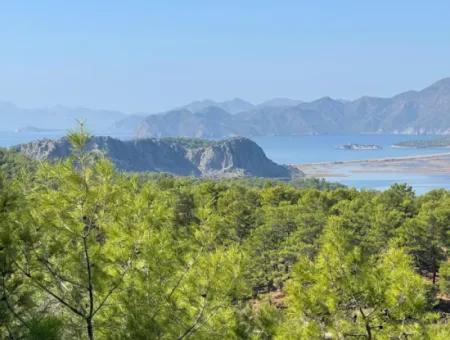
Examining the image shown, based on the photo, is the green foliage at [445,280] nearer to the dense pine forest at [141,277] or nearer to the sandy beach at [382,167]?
the dense pine forest at [141,277]

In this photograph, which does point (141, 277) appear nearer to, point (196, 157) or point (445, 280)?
point (445, 280)

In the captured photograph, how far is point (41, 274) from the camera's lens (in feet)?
17.1

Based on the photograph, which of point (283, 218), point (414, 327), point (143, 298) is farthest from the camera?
point (283, 218)

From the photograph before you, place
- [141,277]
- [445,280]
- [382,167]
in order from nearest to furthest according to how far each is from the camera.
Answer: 1. [141,277]
2. [445,280]
3. [382,167]

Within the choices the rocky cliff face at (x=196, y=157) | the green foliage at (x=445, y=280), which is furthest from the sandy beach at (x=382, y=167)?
the green foliage at (x=445, y=280)

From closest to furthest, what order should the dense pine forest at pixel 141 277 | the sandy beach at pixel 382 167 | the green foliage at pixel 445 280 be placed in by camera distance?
1. the dense pine forest at pixel 141 277
2. the green foliage at pixel 445 280
3. the sandy beach at pixel 382 167

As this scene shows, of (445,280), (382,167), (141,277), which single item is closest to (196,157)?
(382,167)

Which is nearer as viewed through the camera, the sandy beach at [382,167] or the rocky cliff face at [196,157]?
the sandy beach at [382,167]

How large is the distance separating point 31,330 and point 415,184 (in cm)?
10324

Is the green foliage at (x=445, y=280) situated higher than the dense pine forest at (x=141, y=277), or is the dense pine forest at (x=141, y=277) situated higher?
the dense pine forest at (x=141, y=277)

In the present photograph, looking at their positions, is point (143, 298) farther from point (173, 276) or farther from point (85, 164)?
point (85, 164)

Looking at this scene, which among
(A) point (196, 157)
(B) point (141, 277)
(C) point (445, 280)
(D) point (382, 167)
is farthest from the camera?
(A) point (196, 157)

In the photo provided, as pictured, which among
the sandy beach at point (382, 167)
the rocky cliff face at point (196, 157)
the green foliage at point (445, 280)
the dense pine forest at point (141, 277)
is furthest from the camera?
the rocky cliff face at point (196, 157)

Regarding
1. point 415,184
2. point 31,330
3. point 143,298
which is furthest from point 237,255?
point 415,184
